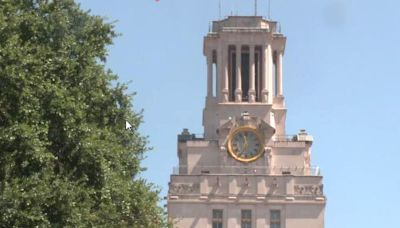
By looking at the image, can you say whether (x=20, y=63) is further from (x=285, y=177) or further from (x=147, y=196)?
(x=285, y=177)

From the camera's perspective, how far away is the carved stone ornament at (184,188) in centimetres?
12938

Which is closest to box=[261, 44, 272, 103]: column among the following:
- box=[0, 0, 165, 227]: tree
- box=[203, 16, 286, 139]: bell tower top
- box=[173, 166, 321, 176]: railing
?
box=[203, 16, 286, 139]: bell tower top

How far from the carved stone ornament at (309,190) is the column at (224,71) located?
11851 millimetres

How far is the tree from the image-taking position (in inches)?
1996

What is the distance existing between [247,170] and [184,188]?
6.18 meters

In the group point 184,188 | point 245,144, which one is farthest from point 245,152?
point 184,188

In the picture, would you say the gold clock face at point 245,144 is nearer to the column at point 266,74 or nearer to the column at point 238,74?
the column at point 266,74

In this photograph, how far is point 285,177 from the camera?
130 m

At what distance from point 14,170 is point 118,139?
25.6 ft

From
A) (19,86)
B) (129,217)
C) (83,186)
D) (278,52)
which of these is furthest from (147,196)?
(278,52)

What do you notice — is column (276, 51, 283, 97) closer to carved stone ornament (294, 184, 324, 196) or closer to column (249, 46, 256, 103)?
column (249, 46, 256, 103)

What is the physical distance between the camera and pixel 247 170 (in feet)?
430

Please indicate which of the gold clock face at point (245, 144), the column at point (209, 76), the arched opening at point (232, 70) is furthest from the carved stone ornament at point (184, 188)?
the column at point (209, 76)

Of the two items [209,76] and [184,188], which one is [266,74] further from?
[184,188]
